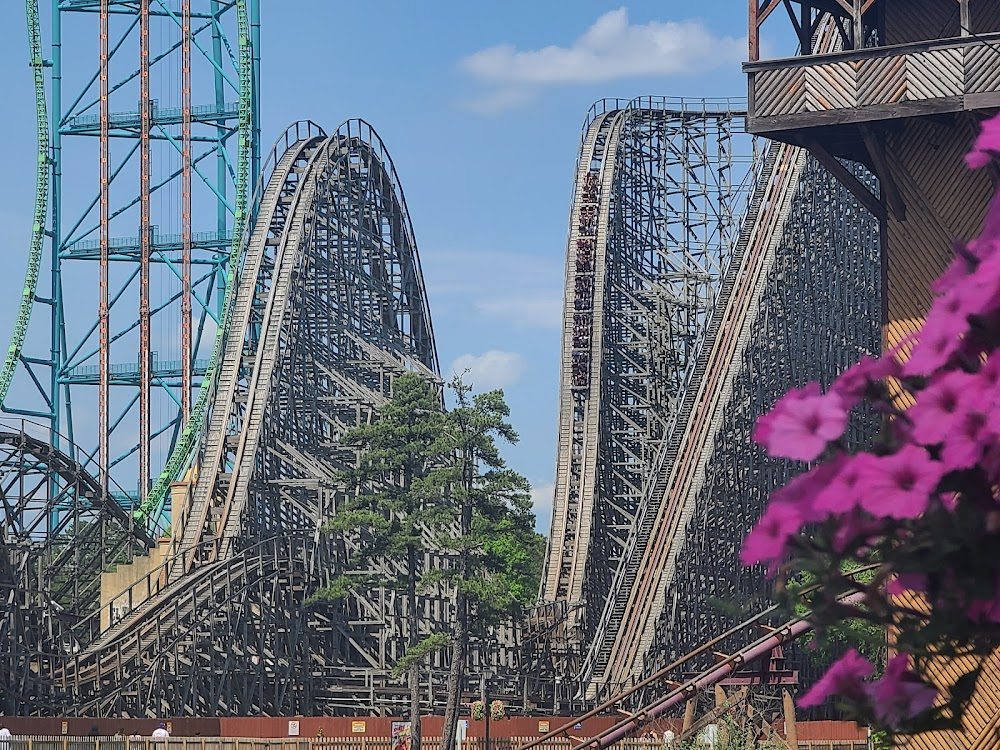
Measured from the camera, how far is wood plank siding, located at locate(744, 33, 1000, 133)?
46.7ft

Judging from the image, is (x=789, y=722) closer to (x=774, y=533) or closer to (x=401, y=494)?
(x=401, y=494)

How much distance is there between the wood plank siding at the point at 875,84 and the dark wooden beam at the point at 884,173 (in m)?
0.26

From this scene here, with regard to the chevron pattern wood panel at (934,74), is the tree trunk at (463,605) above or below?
below

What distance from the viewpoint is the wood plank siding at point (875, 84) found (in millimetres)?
14242

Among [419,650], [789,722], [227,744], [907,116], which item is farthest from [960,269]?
[419,650]

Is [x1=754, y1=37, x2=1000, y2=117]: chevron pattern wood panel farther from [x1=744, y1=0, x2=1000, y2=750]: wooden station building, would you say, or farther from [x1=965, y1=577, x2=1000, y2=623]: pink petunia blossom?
[x1=965, y1=577, x2=1000, y2=623]: pink petunia blossom

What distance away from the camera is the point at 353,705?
3112cm

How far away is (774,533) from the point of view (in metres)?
2.61

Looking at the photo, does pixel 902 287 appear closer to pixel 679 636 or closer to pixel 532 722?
pixel 532 722

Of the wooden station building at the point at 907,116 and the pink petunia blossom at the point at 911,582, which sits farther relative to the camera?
the wooden station building at the point at 907,116

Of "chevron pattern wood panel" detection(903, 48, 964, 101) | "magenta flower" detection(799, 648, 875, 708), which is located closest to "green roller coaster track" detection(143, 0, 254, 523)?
"chevron pattern wood panel" detection(903, 48, 964, 101)

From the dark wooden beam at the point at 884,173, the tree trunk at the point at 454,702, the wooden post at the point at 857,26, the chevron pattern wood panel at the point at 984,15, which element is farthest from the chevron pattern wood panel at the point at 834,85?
the tree trunk at the point at 454,702

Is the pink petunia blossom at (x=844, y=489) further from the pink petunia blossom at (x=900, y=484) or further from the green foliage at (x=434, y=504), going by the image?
the green foliage at (x=434, y=504)

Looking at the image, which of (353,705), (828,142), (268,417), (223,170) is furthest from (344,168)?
(828,142)
